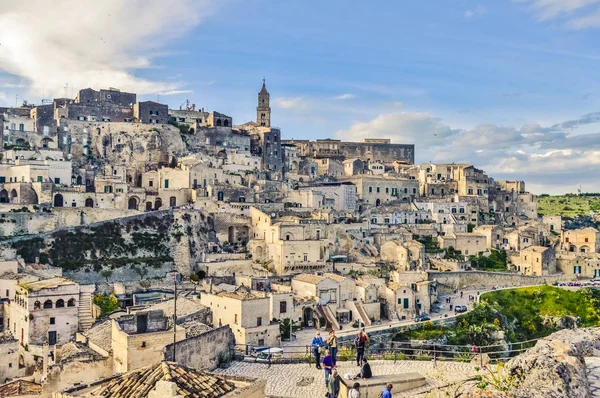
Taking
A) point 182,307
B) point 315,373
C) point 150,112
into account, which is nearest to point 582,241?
point 182,307

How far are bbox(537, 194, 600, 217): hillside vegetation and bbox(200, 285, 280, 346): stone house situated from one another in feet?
216

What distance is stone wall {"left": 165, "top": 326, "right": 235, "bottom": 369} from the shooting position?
17500mm

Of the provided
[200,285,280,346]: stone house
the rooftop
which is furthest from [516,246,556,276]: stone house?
the rooftop

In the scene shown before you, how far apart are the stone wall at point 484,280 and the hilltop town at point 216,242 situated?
0.13 m

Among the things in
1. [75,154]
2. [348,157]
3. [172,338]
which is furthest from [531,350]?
[348,157]

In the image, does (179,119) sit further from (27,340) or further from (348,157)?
(27,340)

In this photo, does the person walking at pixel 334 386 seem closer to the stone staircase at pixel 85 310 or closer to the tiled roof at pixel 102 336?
the tiled roof at pixel 102 336

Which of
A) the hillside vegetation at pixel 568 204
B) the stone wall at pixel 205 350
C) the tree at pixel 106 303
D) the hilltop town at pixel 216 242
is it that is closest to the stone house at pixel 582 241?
the hilltop town at pixel 216 242

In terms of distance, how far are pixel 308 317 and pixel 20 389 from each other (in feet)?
77.8

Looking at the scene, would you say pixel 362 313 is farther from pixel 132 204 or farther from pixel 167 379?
pixel 167 379

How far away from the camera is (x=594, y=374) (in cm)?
1270

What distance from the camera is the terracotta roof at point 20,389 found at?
68.1 feet

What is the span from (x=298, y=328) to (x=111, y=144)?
41232 millimetres

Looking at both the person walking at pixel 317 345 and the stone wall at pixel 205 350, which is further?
the stone wall at pixel 205 350
